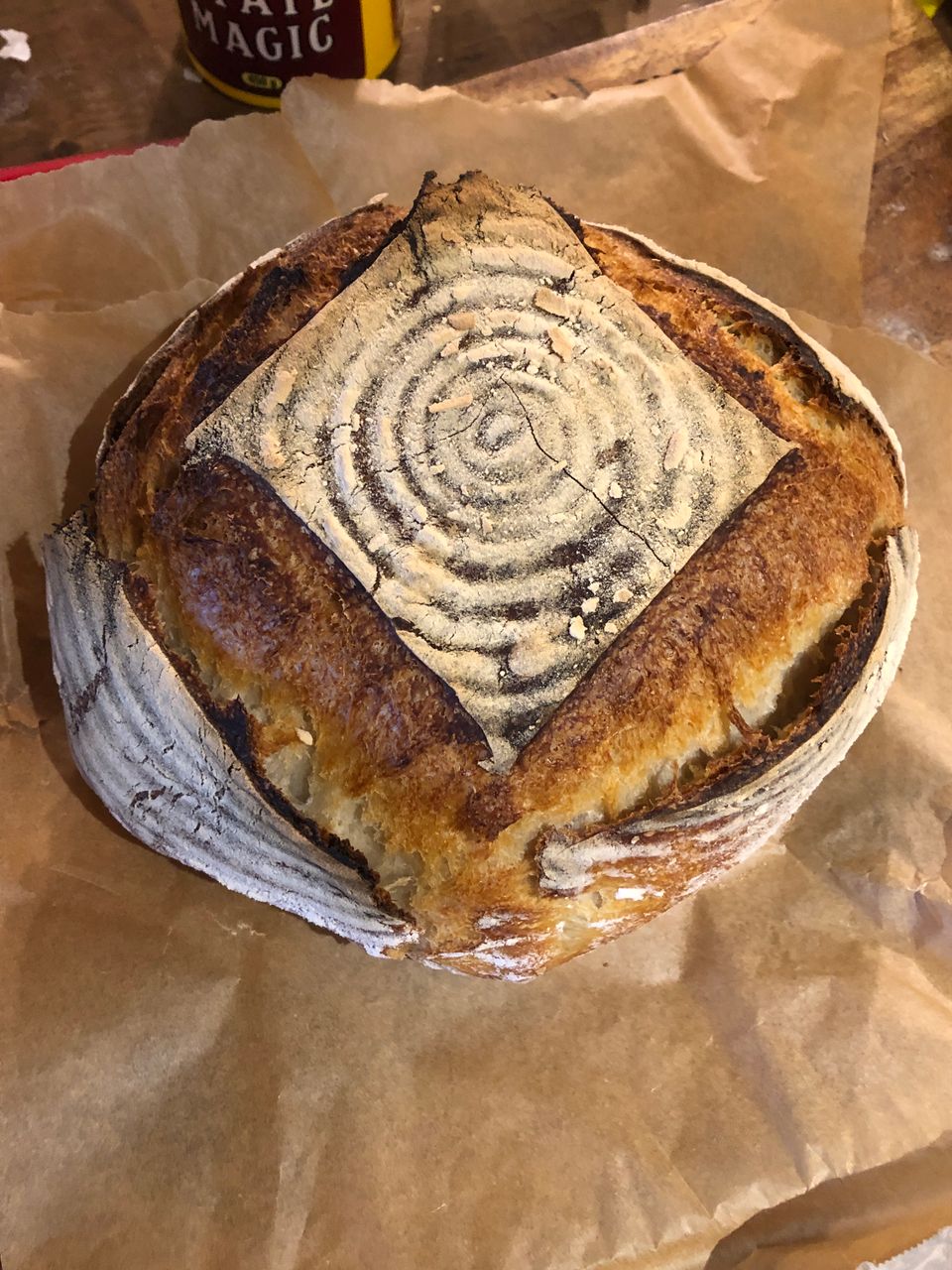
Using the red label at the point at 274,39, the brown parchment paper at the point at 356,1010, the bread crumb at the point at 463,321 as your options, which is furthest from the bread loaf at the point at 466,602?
the red label at the point at 274,39

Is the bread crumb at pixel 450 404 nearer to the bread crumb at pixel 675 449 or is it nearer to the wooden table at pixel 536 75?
the bread crumb at pixel 675 449

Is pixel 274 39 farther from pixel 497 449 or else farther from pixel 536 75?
pixel 497 449

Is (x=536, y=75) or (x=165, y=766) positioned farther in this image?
(x=536, y=75)

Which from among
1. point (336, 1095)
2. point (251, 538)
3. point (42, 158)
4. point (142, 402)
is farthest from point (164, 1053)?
point (42, 158)

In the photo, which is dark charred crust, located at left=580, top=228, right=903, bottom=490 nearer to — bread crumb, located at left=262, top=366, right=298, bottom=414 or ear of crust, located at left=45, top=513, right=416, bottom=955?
bread crumb, located at left=262, top=366, right=298, bottom=414

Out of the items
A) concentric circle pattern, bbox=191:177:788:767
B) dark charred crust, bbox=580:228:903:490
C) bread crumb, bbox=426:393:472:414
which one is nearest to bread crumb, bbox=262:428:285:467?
concentric circle pattern, bbox=191:177:788:767

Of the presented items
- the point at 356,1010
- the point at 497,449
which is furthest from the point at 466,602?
the point at 356,1010
